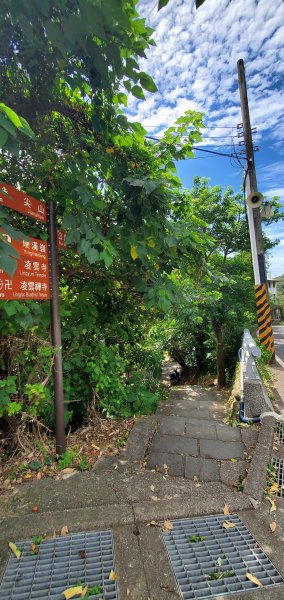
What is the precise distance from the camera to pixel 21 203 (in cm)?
222

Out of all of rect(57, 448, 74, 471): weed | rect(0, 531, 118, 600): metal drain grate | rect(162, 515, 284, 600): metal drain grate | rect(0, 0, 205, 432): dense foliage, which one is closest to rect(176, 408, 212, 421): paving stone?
rect(0, 0, 205, 432): dense foliage

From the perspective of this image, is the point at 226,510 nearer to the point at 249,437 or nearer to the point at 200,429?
the point at 249,437

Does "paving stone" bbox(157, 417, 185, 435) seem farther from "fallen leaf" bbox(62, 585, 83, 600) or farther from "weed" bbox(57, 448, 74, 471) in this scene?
"fallen leaf" bbox(62, 585, 83, 600)

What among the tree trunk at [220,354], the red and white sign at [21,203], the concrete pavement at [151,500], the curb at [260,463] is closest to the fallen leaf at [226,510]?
the concrete pavement at [151,500]

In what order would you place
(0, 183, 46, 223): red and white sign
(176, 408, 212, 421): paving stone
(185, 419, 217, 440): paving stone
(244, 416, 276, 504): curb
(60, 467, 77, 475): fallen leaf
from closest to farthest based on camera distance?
1. (0, 183, 46, 223): red and white sign
2. (244, 416, 276, 504): curb
3. (60, 467, 77, 475): fallen leaf
4. (185, 419, 217, 440): paving stone
5. (176, 408, 212, 421): paving stone

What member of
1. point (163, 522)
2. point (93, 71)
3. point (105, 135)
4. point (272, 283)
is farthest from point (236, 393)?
point (272, 283)

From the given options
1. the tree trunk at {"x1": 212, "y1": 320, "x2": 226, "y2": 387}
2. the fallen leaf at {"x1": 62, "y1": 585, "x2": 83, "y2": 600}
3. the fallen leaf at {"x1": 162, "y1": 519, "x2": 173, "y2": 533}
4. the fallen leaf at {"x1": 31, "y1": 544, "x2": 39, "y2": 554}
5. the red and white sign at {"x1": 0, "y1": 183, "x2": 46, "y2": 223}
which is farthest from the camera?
the tree trunk at {"x1": 212, "y1": 320, "x2": 226, "y2": 387}

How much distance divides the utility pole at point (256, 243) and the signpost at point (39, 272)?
18.8ft

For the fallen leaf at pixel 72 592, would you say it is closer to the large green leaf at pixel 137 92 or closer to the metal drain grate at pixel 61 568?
the metal drain grate at pixel 61 568

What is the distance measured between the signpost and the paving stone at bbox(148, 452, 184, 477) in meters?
0.84

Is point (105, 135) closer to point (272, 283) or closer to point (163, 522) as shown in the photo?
point (163, 522)

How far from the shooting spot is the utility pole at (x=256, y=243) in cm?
712

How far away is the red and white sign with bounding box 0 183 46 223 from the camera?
6.68ft

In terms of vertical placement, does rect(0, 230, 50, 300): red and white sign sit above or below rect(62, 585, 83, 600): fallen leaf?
above
